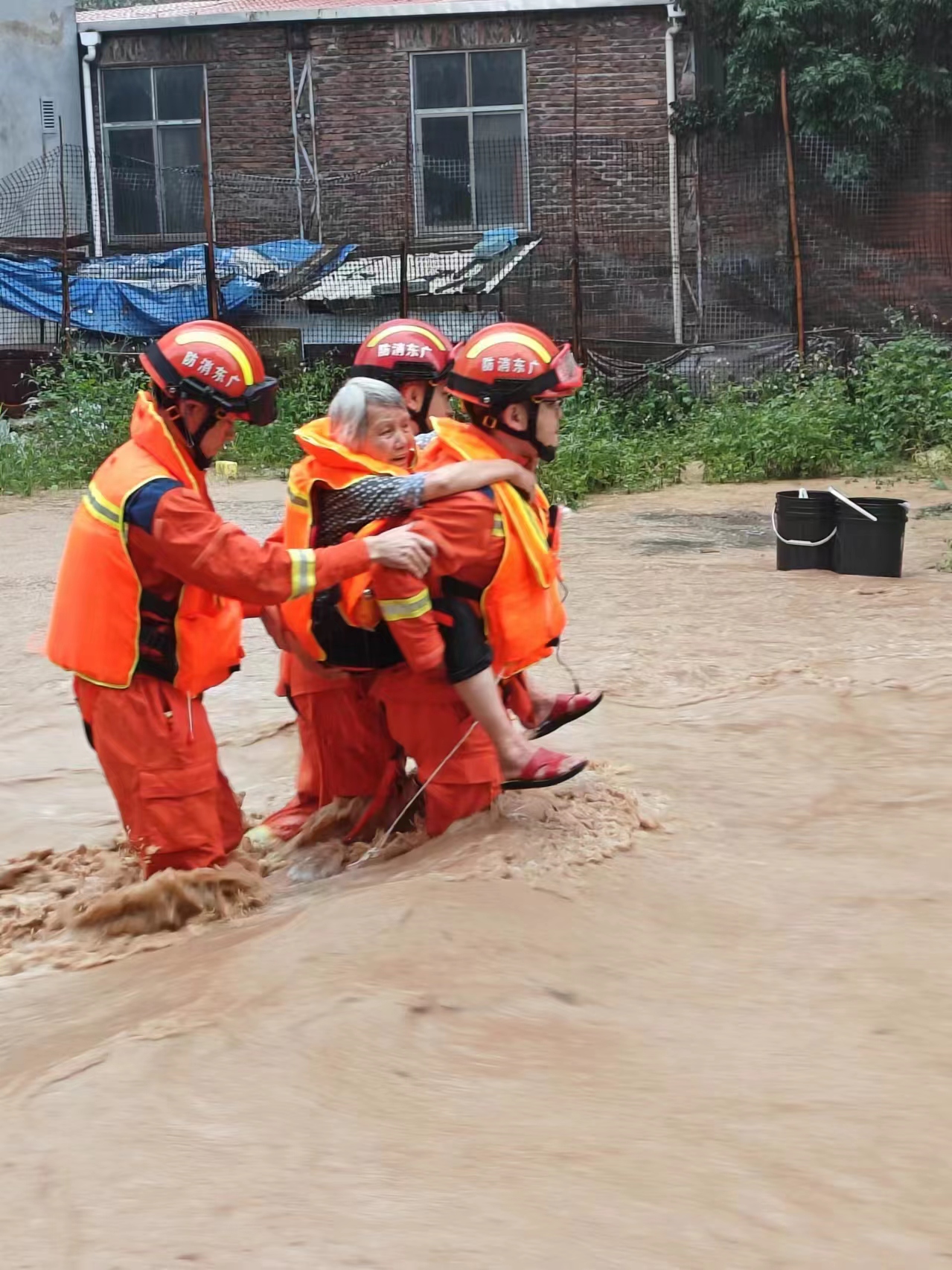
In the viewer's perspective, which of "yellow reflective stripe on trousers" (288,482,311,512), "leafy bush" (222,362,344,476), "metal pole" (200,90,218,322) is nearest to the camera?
"yellow reflective stripe on trousers" (288,482,311,512)

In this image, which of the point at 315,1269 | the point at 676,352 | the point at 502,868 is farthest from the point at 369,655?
the point at 676,352

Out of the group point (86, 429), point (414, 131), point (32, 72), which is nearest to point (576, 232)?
point (414, 131)

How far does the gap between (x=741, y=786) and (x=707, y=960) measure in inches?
60.9

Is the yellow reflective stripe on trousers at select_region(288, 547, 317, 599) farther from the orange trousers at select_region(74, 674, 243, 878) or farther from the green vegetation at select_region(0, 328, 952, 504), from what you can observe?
the green vegetation at select_region(0, 328, 952, 504)

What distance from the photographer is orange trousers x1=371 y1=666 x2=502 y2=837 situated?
434cm

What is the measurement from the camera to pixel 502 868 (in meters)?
3.92

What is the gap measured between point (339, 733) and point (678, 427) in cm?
1232

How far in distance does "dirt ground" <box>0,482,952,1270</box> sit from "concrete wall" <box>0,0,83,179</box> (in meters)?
16.2

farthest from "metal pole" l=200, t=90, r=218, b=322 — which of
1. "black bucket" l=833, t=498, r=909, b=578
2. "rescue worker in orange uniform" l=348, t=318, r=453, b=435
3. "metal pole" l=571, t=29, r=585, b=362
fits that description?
"rescue worker in orange uniform" l=348, t=318, r=453, b=435

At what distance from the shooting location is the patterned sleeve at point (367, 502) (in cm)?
420

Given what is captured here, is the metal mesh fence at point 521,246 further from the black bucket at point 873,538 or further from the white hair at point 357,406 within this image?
the white hair at point 357,406

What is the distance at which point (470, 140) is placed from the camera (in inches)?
789

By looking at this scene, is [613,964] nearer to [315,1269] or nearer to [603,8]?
[315,1269]

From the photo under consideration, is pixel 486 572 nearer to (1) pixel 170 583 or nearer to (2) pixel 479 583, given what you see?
(2) pixel 479 583
